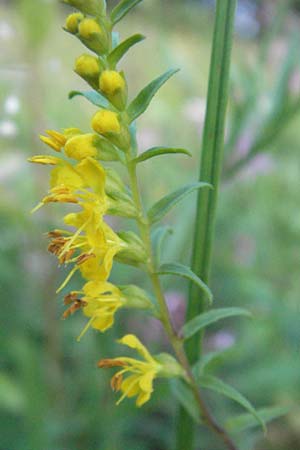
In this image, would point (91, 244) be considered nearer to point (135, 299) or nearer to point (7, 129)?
point (135, 299)

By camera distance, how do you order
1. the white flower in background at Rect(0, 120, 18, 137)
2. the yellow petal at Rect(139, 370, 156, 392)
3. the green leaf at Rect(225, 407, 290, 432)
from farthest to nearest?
the white flower in background at Rect(0, 120, 18, 137), the green leaf at Rect(225, 407, 290, 432), the yellow petal at Rect(139, 370, 156, 392)

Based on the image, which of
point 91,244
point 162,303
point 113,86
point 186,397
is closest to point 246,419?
point 186,397

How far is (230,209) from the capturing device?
1808mm

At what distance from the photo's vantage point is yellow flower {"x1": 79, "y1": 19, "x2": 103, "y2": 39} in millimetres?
479

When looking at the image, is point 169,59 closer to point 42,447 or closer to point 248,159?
point 248,159

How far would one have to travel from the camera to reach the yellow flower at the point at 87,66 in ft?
1.60

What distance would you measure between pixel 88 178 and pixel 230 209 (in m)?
1.31

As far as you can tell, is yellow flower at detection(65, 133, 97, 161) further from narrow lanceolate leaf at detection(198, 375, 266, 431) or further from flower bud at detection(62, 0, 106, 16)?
narrow lanceolate leaf at detection(198, 375, 266, 431)

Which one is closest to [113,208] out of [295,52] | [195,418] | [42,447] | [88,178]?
[88,178]

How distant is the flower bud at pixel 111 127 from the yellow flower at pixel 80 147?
0.01 metres

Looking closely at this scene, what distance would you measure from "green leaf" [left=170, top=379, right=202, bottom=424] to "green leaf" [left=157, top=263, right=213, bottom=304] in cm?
15

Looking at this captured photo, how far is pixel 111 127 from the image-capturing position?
0.51 m

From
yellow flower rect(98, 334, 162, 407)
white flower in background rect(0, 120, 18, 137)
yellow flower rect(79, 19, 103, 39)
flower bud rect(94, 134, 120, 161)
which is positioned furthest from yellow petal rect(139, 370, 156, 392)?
white flower in background rect(0, 120, 18, 137)

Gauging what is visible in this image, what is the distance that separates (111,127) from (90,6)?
9cm
